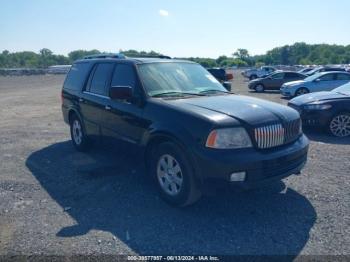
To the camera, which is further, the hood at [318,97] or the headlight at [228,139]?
the hood at [318,97]

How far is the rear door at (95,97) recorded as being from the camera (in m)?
5.79

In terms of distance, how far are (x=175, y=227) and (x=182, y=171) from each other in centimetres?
65

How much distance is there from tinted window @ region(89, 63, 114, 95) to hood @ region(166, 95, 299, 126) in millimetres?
1757

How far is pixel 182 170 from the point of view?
4078 millimetres

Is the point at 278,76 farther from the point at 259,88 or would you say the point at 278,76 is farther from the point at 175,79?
the point at 175,79

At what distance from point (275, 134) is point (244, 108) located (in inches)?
20.4

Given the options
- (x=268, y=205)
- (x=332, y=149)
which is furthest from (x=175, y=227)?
(x=332, y=149)

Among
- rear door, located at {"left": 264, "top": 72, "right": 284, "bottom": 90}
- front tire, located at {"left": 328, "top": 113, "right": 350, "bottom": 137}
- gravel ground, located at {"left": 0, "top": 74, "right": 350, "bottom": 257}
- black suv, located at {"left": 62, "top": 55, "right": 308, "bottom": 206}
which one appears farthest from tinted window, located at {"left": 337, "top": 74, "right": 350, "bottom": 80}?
black suv, located at {"left": 62, "top": 55, "right": 308, "bottom": 206}

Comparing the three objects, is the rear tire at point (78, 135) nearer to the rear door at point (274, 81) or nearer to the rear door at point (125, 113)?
the rear door at point (125, 113)

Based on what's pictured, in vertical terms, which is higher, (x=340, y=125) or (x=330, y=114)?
(x=330, y=114)

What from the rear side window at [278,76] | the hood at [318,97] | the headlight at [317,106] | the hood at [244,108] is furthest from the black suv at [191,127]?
the rear side window at [278,76]

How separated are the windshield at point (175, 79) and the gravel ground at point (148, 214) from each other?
1091 mm

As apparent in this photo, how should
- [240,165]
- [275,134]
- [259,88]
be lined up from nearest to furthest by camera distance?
[240,165] < [275,134] < [259,88]

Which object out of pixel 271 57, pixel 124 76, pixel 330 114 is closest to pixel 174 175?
pixel 124 76
